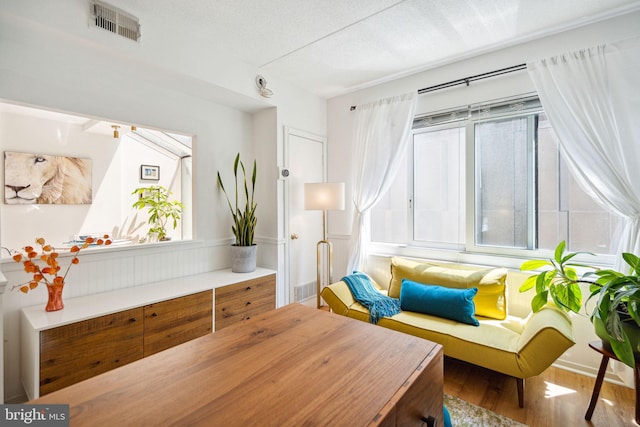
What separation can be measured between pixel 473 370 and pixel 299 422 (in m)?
2.15

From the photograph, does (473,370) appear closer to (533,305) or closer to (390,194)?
(533,305)

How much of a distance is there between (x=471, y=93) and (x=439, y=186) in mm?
925

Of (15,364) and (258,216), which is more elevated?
(258,216)

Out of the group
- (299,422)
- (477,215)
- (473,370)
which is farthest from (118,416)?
(477,215)

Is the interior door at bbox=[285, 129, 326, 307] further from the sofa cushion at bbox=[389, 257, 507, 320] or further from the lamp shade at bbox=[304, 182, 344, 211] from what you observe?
the sofa cushion at bbox=[389, 257, 507, 320]

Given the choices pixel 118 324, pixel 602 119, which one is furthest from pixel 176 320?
pixel 602 119

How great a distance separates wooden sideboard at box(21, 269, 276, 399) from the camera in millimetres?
1632

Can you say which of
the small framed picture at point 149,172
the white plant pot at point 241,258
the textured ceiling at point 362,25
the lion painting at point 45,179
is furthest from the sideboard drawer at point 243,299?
the lion painting at point 45,179

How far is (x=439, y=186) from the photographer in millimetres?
3010

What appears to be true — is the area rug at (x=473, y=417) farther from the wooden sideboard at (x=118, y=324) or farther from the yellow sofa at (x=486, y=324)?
the wooden sideboard at (x=118, y=324)

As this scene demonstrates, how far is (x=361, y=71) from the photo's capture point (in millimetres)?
3010

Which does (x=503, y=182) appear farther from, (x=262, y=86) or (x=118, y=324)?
(x=118, y=324)

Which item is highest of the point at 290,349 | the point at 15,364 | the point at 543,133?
the point at 543,133

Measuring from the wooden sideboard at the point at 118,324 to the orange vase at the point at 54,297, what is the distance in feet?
0.12
